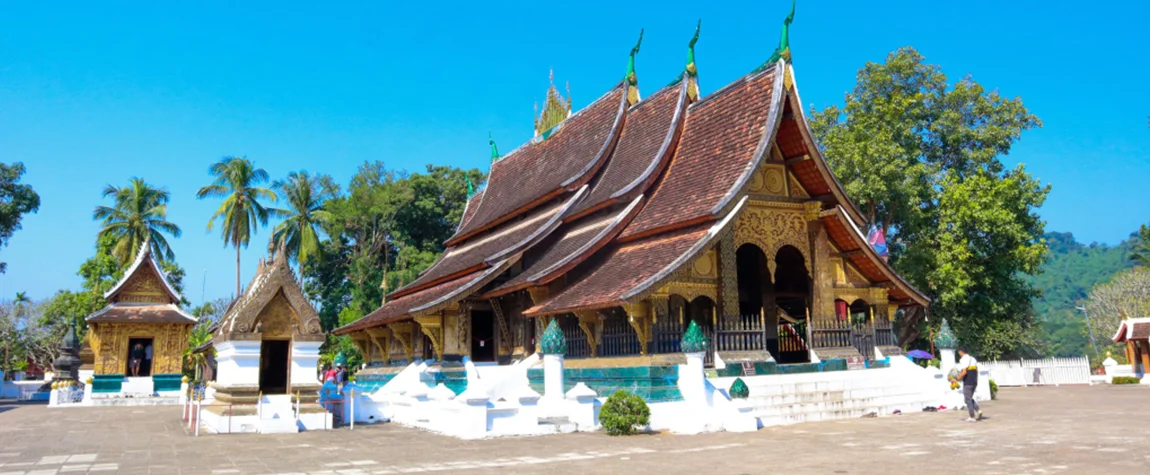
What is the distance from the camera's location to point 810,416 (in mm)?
11047

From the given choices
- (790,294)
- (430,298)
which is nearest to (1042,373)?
(790,294)

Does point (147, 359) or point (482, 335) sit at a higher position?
point (482, 335)

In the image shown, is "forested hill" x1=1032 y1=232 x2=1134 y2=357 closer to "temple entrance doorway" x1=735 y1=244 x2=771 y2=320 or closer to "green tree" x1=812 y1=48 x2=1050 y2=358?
"green tree" x1=812 y1=48 x2=1050 y2=358

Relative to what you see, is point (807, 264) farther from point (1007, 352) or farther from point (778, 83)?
point (1007, 352)

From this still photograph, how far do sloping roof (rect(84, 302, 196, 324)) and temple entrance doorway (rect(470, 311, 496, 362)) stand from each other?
591 inches

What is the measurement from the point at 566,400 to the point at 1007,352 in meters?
22.1

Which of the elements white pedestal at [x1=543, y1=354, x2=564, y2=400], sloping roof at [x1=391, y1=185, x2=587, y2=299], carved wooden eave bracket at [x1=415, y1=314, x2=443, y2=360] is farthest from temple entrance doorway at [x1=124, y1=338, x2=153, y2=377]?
white pedestal at [x1=543, y1=354, x2=564, y2=400]

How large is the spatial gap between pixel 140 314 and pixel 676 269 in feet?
74.5

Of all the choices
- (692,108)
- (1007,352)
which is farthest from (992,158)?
(692,108)

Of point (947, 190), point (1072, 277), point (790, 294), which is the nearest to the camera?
point (790, 294)

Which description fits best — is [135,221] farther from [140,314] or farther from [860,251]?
[860,251]

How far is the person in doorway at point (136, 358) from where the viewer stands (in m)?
27.1

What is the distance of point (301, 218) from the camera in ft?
127

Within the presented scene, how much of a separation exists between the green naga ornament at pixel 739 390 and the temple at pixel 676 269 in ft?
1.38
